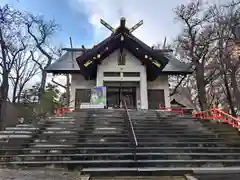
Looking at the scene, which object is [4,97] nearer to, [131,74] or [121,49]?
[121,49]

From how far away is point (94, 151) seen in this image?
20.6 feet

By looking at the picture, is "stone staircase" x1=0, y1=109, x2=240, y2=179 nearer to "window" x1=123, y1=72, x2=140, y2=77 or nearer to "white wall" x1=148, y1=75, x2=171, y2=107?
"window" x1=123, y1=72, x2=140, y2=77

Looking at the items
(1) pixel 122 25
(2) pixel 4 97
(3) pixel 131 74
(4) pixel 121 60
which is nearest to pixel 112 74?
(4) pixel 121 60

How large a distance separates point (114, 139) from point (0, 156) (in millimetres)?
3856

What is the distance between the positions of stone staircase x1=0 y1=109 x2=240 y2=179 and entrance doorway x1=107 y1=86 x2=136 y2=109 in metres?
6.73

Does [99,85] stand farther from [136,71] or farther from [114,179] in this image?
[114,179]

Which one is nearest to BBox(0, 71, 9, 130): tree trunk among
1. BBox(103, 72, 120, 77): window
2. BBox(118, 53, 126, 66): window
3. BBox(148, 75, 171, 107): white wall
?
BBox(103, 72, 120, 77): window

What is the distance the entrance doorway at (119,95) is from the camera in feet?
51.0

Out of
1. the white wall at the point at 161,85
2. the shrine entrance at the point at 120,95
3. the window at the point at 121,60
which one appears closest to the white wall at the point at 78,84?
the shrine entrance at the point at 120,95

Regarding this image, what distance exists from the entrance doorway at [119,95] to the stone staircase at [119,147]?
6728mm

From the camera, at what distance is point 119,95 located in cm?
1562

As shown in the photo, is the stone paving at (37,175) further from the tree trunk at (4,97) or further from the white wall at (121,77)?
the tree trunk at (4,97)

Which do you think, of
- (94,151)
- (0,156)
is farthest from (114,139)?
(0,156)

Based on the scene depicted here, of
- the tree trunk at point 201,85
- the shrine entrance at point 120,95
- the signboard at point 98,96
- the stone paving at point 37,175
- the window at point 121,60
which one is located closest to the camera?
the stone paving at point 37,175
